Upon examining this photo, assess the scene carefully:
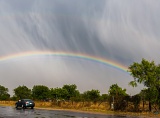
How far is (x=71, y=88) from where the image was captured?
9831cm

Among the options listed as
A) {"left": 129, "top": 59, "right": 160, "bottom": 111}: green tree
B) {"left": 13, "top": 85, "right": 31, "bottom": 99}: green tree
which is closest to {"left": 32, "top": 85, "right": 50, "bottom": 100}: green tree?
{"left": 13, "top": 85, "right": 31, "bottom": 99}: green tree

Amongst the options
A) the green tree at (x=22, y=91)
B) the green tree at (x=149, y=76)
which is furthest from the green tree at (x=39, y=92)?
the green tree at (x=149, y=76)

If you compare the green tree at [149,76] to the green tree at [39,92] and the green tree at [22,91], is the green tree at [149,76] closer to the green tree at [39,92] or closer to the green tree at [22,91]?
the green tree at [39,92]

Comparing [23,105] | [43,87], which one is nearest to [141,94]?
[23,105]

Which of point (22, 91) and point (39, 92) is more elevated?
point (22, 91)

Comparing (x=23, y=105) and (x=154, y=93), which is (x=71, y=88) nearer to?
(x=23, y=105)

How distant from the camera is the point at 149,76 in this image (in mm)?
34531

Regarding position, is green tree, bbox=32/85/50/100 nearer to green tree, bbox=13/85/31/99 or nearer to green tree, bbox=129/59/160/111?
green tree, bbox=13/85/31/99

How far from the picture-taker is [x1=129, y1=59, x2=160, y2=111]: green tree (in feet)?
114

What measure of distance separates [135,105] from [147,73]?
5508mm

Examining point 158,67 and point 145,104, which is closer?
point 158,67

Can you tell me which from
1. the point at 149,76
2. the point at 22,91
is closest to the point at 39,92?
the point at 22,91

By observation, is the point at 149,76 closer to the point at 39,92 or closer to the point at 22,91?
the point at 39,92

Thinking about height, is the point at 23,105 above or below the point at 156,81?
below
